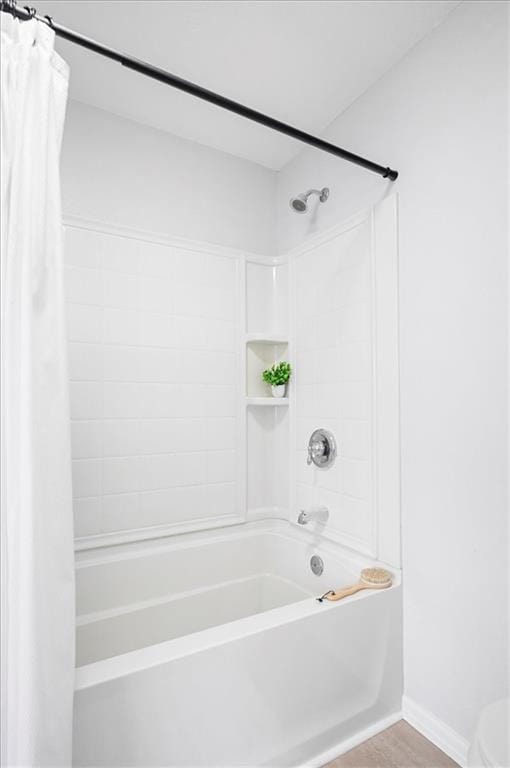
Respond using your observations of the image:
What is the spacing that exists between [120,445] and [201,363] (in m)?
0.58

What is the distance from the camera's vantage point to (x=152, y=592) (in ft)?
6.78

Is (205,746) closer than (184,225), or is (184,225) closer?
(205,746)

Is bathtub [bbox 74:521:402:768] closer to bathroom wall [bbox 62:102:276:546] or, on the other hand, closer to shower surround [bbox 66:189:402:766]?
shower surround [bbox 66:189:402:766]

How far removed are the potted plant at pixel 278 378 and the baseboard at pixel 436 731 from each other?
1.46 meters

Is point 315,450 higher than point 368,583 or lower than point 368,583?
higher

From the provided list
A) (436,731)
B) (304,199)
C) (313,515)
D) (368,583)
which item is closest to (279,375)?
(313,515)

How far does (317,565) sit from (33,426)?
153 centimetres

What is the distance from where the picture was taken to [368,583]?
5.51 feet

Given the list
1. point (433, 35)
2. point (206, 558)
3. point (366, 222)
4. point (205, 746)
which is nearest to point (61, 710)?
point (205, 746)

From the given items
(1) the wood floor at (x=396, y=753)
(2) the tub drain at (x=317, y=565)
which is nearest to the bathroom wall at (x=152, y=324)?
(2) the tub drain at (x=317, y=565)

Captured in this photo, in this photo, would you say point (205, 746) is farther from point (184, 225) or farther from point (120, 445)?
point (184, 225)

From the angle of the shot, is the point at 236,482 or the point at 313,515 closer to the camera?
the point at 313,515

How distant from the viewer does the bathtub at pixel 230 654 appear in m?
1.20

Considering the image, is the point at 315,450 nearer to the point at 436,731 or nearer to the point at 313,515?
the point at 313,515
